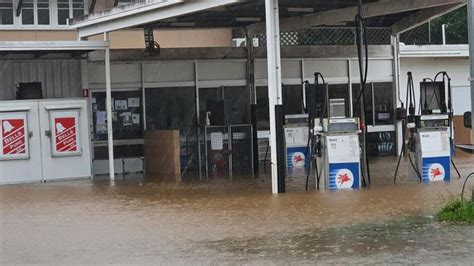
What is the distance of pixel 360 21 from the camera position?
17438 mm

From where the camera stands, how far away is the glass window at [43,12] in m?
26.9

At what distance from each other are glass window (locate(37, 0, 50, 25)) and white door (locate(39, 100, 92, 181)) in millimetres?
6081

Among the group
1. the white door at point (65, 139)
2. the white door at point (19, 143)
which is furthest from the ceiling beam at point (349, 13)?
the white door at point (19, 143)

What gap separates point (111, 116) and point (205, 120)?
2.93 m

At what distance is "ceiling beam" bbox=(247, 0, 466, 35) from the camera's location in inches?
797

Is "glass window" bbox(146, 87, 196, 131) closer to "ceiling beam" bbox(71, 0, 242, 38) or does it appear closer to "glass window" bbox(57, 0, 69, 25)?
"ceiling beam" bbox(71, 0, 242, 38)

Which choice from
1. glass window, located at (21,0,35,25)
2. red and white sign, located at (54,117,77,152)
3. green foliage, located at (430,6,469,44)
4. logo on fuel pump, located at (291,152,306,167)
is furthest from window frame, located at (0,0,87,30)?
green foliage, located at (430,6,469,44)

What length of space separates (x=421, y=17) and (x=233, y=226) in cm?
1335

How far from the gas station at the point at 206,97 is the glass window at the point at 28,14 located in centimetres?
418

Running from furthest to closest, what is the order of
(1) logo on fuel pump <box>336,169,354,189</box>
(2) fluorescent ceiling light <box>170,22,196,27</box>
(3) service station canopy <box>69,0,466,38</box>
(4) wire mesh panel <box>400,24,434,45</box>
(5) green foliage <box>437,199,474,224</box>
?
(4) wire mesh panel <box>400,24,434,45</box> → (2) fluorescent ceiling light <box>170,22,196,27</box> → (3) service station canopy <box>69,0,466,38</box> → (1) logo on fuel pump <box>336,169,354,189</box> → (5) green foliage <box>437,199,474,224</box>

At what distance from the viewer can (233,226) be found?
12.5 metres

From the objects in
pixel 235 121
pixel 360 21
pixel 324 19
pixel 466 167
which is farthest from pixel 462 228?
pixel 235 121

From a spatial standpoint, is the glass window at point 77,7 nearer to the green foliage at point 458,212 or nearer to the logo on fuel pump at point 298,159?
the logo on fuel pump at point 298,159

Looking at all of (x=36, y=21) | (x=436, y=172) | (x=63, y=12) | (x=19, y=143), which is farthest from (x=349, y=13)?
(x=36, y=21)
